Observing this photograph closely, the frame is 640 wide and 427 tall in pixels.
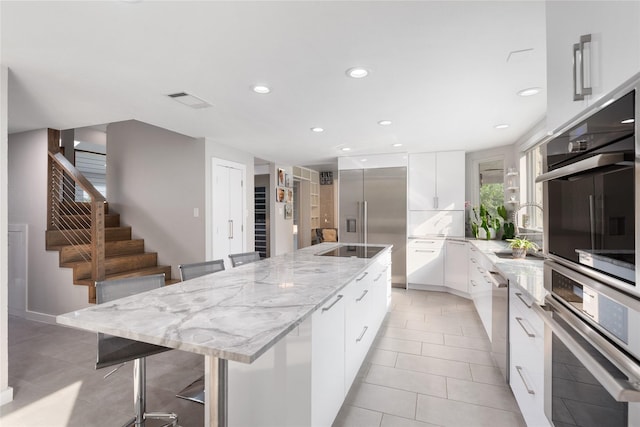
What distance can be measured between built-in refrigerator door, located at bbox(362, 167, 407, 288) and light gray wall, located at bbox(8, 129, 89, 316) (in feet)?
13.7

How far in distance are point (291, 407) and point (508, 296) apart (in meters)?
1.65

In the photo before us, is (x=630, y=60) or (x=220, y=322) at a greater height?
(x=630, y=60)

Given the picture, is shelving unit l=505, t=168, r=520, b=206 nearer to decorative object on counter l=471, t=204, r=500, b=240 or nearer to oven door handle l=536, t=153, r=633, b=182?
decorative object on counter l=471, t=204, r=500, b=240

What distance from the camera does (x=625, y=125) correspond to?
2.65 feet

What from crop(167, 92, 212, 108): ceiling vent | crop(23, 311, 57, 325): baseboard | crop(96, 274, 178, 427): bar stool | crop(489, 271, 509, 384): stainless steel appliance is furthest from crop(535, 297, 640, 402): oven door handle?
crop(23, 311, 57, 325): baseboard

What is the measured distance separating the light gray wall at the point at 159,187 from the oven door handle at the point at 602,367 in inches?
160

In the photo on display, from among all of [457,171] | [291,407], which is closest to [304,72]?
[291,407]

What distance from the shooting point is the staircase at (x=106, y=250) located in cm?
375

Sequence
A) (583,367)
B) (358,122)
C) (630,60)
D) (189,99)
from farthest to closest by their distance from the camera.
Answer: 1. (358,122)
2. (189,99)
3. (583,367)
4. (630,60)

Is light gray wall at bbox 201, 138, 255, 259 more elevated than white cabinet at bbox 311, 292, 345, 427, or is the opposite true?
light gray wall at bbox 201, 138, 255, 259

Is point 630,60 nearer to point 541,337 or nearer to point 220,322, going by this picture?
point 541,337

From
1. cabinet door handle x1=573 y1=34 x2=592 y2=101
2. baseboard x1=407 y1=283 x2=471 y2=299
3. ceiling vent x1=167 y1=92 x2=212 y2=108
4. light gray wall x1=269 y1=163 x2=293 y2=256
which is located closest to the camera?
cabinet door handle x1=573 y1=34 x2=592 y2=101

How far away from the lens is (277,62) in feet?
6.97

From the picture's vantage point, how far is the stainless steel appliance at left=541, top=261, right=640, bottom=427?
30.8 inches
